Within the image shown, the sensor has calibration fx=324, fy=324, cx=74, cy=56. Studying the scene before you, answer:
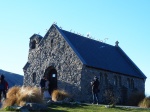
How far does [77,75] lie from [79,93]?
178 centimetres

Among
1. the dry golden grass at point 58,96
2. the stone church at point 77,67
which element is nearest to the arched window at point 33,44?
the stone church at point 77,67

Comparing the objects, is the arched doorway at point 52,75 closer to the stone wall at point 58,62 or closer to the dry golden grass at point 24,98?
the stone wall at point 58,62

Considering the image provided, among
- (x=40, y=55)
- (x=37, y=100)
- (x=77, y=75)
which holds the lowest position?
(x=37, y=100)

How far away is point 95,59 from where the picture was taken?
33625mm

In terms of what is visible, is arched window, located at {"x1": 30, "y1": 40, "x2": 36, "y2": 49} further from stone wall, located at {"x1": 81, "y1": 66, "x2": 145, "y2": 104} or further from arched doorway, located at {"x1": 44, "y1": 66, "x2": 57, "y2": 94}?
stone wall, located at {"x1": 81, "y1": 66, "x2": 145, "y2": 104}

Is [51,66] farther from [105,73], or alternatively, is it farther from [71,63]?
[105,73]

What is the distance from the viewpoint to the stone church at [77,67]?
3106cm

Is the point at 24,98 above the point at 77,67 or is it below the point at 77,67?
below

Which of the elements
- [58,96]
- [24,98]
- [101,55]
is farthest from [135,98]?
[24,98]

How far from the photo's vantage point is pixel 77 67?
102 feet

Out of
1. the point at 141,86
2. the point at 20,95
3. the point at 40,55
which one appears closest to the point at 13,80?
the point at 40,55

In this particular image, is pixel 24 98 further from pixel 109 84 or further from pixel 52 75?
pixel 109 84

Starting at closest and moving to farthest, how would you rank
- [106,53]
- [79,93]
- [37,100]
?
[37,100], [79,93], [106,53]

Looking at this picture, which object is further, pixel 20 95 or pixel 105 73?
pixel 105 73
